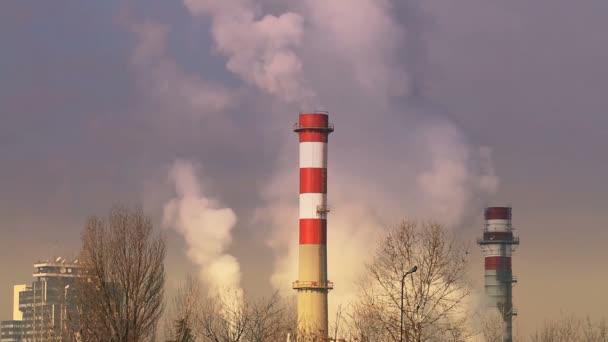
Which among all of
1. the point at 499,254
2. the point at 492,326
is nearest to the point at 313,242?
the point at 492,326

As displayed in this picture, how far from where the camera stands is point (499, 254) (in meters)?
139

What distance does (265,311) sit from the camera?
90.7m

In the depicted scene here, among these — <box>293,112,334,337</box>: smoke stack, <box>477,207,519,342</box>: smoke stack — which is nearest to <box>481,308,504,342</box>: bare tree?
<box>477,207,519,342</box>: smoke stack

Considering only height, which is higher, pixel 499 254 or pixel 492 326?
pixel 499 254

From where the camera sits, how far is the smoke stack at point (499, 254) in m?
136

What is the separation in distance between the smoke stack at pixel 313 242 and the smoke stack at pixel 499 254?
41806mm

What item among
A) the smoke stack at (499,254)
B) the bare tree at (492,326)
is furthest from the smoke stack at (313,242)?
the smoke stack at (499,254)

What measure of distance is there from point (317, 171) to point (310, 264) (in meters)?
7.21

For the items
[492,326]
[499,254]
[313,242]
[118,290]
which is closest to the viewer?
[118,290]

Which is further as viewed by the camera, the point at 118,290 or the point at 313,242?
the point at 313,242

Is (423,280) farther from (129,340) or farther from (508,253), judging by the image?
(508,253)

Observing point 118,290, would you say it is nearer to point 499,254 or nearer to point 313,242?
point 313,242

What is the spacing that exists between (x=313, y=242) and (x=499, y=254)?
155ft

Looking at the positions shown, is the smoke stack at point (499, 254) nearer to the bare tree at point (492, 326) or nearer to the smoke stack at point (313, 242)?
the bare tree at point (492, 326)
